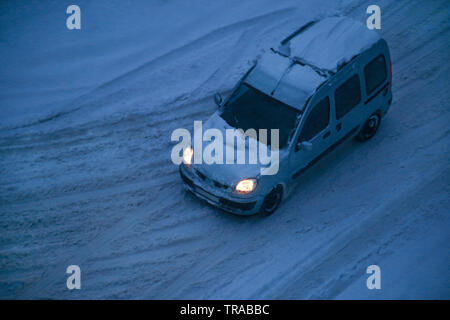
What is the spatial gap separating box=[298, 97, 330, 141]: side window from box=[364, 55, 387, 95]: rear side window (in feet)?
3.25

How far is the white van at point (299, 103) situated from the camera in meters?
6.51

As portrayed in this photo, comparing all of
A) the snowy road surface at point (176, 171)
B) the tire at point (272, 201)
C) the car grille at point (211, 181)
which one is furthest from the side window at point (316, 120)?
the car grille at point (211, 181)

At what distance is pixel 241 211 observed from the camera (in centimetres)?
658

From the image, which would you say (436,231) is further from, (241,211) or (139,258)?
(139,258)

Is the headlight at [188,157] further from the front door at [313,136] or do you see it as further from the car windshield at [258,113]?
the front door at [313,136]

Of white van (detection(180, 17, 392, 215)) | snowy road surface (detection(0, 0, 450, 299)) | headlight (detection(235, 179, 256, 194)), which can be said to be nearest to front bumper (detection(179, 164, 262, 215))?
white van (detection(180, 17, 392, 215))

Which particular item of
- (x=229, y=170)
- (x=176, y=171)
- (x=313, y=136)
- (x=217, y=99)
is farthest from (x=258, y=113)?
(x=176, y=171)

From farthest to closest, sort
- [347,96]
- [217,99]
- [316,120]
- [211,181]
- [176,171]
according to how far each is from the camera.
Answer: [176,171], [217,99], [347,96], [316,120], [211,181]

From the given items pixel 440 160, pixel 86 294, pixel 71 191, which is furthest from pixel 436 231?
pixel 71 191

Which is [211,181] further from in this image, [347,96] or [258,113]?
[347,96]

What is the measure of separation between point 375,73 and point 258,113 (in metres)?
2.15

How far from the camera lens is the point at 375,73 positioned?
732 centimetres

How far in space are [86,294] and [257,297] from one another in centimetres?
236

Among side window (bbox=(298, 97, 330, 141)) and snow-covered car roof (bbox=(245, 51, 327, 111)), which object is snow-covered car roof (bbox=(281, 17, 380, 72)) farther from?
side window (bbox=(298, 97, 330, 141))
